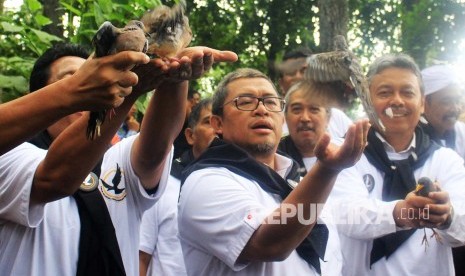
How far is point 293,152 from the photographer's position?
4453 mm

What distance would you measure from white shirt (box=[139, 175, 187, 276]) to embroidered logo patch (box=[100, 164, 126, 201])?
1.39 m

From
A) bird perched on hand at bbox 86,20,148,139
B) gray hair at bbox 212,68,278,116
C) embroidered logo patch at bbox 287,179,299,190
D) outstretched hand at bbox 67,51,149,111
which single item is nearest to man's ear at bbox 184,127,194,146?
gray hair at bbox 212,68,278,116

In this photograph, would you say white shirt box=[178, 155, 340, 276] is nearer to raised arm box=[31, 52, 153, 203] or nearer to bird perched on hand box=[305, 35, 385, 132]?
raised arm box=[31, 52, 153, 203]

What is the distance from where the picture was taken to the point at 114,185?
2625mm

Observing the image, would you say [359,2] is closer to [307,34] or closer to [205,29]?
[307,34]

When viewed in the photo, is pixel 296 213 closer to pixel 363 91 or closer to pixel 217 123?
pixel 217 123

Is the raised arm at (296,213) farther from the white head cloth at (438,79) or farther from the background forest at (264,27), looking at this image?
the white head cloth at (438,79)

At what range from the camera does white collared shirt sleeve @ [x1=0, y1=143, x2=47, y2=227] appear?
7.41 ft

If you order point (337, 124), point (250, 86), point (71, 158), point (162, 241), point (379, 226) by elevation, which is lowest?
point (162, 241)

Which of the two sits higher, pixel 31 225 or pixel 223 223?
pixel 31 225

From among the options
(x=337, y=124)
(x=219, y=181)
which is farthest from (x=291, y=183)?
(x=337, y=124)

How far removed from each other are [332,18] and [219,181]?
490 cm

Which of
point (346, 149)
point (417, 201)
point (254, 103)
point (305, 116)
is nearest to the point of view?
point (346, 149)

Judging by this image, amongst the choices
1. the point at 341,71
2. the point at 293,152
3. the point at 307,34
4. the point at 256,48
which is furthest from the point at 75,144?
the point at 256,48
